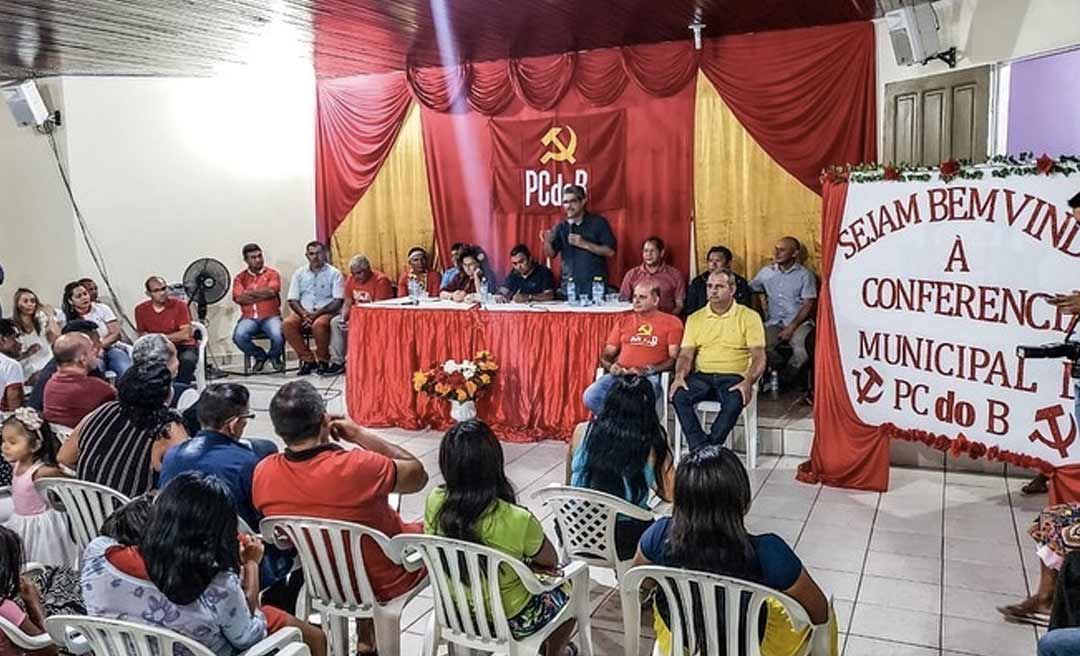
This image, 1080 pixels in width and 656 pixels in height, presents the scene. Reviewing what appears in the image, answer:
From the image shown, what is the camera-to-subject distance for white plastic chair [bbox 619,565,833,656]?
2074 mm

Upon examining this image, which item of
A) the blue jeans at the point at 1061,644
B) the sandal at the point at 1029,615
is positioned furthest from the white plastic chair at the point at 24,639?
the sandal at the point at 1029,615

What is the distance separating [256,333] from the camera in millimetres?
8070

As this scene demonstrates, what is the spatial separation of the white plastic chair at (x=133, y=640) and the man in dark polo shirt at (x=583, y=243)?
501 cm

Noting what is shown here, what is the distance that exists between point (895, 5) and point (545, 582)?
15.0ft

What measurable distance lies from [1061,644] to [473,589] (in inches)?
54.3

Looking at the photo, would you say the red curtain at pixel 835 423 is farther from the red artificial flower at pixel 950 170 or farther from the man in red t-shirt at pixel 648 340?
the man in red t-shirt at pixel 648 340

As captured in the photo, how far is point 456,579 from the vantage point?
248 centimetres

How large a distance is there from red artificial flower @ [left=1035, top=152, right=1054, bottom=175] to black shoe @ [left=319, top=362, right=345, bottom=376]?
18.6 ft

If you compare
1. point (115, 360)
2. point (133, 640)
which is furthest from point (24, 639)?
point (115, 360)

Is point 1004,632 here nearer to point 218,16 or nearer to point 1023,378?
point 1023,378

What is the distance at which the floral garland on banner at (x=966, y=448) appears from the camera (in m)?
3.95

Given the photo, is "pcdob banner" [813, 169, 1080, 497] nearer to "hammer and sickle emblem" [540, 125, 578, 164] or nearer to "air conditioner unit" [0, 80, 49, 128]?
"hammer and sickle emblem" [540, 125, 578, 164]

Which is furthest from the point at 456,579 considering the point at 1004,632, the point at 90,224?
the point at 90,224

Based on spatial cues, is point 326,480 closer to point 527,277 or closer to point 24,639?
point 24,639
